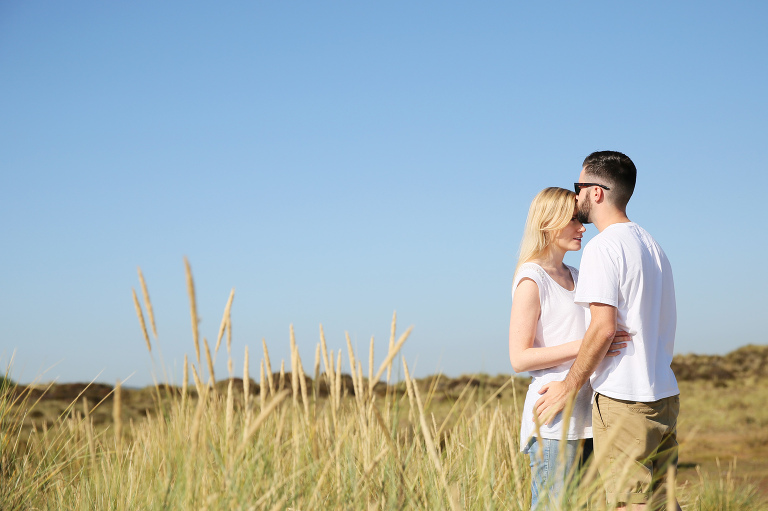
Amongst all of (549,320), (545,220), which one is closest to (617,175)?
(545,220)

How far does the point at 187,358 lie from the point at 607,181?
73.4 inches

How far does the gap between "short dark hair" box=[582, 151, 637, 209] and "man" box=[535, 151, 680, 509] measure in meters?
0.19

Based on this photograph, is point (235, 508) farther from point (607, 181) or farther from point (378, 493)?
point (607, 181)

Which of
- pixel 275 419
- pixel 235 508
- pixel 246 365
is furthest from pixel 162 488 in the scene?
pixel 275 419

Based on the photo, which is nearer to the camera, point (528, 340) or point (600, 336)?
point (600, 336)

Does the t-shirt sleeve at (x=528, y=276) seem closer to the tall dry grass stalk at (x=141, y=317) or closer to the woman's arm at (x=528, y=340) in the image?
the woman's arm at (x=528, y=340)

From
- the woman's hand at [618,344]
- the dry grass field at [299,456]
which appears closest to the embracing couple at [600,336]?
the woman's hand at [618,344]

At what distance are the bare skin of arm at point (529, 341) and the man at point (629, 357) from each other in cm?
8

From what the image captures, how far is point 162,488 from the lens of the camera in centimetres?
170

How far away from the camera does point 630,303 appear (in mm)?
2213

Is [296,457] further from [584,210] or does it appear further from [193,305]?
[584,210]

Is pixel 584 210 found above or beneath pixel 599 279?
above

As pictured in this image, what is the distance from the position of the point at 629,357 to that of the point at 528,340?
0.38 m

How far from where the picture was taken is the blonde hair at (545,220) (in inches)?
96.5
